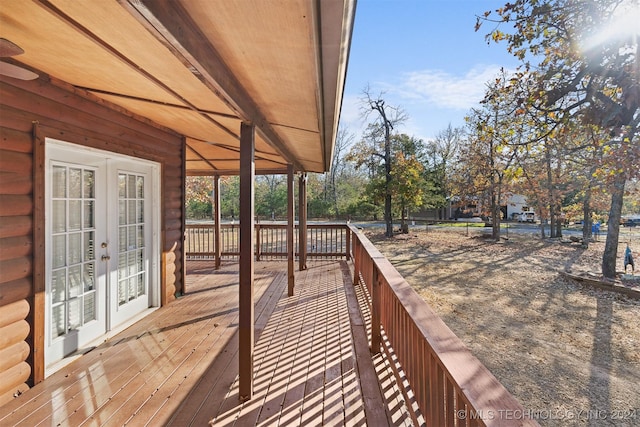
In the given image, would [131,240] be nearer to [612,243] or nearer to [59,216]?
[59,216]

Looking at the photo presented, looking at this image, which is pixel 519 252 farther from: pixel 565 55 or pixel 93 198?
pixel 93 198

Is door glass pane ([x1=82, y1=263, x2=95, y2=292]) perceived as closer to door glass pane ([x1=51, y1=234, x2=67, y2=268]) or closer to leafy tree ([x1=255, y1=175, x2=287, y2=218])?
door glass pane ([x1=51, y1=234, x2=67, y2=268])

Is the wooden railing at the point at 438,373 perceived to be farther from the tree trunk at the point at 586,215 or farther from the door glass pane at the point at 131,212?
the tree trunk at the point at 586,215

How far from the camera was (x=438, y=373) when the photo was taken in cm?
136

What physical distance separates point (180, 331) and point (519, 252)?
521 inches

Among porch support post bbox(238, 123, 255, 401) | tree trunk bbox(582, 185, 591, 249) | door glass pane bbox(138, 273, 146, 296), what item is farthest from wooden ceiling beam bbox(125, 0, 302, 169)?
tree trunk bbox(582, 185, 591, 249)

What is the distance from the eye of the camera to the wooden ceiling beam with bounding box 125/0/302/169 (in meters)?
1.04

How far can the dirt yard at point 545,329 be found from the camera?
3271mm

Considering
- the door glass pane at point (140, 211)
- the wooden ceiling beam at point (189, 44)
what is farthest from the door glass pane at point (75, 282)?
the wooden ceiling beam at point (189, 44)

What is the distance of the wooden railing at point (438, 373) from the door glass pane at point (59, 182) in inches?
107

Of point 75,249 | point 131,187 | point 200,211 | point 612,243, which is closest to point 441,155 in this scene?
point 612,243

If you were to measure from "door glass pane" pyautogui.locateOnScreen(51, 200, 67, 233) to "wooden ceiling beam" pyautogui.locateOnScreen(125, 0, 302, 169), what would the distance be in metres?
1.82

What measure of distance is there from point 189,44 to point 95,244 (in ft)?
8.55

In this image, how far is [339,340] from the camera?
10.4 ft
